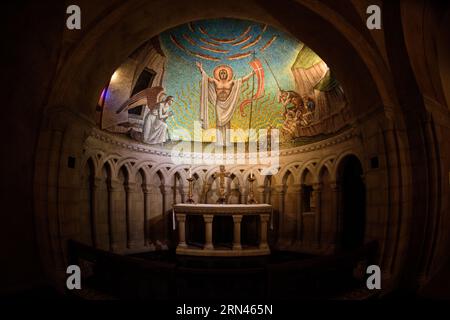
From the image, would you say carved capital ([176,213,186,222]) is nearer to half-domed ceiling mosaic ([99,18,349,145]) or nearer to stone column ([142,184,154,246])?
stone column ([142,184,154,246])

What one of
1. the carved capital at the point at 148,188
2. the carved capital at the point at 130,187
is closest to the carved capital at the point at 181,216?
the carved capital at the point at 148,188

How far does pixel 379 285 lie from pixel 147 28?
6.64 metres

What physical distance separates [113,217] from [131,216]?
0.70 m

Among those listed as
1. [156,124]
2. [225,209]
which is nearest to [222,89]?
[156,124]

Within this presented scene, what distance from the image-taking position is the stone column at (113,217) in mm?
7643

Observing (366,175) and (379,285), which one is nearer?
(379,285)

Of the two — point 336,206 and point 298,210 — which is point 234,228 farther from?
point 336,206

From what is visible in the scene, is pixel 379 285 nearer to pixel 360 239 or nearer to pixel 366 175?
pixel 366 175

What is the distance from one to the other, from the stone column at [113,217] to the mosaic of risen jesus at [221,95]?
423 centimetres

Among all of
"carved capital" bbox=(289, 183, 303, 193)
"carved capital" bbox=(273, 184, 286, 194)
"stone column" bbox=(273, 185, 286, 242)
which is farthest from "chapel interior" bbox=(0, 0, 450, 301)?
"carved capital" bbox=(273, 184, 286, 194)

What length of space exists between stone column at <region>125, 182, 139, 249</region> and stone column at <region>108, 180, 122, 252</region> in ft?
1.37

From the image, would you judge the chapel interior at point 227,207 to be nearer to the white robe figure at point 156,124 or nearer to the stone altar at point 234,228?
the stone altar at point 234,228
